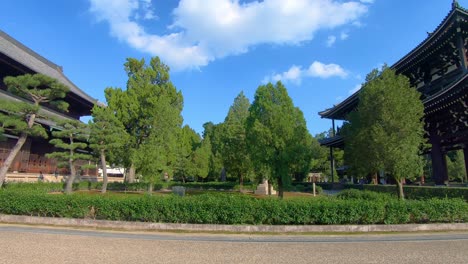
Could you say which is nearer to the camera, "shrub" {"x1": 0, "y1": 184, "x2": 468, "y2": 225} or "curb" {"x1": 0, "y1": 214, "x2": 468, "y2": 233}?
"curb" {"x1": 0, "y1": 214, "x2": 468, "y2": 233}

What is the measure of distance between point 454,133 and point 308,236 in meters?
18.2

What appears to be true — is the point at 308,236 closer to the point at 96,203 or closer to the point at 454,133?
the point at 96,203

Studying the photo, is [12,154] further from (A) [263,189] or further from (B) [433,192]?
(B) [433,192]

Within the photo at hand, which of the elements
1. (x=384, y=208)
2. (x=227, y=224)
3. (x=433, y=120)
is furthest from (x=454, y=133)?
(x=227, y=224)

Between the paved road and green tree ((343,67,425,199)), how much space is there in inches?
284

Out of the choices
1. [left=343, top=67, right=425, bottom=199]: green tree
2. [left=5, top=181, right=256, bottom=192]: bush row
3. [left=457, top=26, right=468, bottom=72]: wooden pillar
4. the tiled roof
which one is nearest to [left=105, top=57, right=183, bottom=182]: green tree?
[left=5, top=181, right=256, bottom=192]: bush row

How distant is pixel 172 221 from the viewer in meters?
9.92

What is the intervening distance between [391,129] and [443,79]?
11146 mm

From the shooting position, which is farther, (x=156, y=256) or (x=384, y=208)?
(x=384, y=208)

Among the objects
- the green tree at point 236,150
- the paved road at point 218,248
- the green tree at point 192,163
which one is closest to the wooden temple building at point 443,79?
the paved road at point 218,248

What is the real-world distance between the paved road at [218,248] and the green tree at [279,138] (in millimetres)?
7895

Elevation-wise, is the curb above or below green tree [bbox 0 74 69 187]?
below

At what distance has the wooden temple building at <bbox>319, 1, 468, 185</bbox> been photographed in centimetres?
1844

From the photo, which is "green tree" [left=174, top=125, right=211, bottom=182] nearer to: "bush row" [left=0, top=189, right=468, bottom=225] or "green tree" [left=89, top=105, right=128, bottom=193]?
"green tree" [left=89, top=105, right=128, bottom=193]
